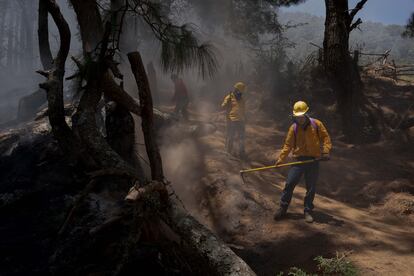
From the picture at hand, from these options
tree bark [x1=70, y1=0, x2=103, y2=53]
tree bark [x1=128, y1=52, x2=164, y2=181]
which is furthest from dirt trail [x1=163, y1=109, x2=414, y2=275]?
tree bark [x1=70, y1=0, x2=103, y2=53]

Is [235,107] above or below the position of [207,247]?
above

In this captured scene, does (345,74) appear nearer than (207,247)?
No

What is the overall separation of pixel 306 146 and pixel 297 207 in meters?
1.36

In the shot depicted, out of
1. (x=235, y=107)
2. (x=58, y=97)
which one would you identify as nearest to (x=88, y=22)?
(x=58, y=97)

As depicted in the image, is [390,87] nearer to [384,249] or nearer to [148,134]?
[384,249]

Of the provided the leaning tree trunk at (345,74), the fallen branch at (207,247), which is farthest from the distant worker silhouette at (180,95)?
the fallen branch at (207,247)

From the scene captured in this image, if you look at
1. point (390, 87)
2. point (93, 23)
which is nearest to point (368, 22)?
point (390, 87)

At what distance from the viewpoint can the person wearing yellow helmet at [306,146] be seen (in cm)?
602

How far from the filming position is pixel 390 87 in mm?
12859

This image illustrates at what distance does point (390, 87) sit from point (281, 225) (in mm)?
8991

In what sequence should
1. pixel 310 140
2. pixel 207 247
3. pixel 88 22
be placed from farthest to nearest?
pixel 310 140, pixel 88 22, pixel 207 247

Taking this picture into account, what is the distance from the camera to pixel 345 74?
9898 mm

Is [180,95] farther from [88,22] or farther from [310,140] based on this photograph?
[88,22]

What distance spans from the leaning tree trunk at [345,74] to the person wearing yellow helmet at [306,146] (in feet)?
13.8
